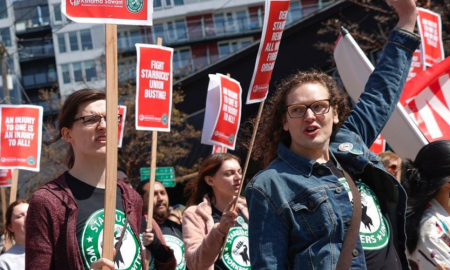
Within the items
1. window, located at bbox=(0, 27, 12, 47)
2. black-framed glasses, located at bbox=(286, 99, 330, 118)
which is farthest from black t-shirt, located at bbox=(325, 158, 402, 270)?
window, located at bbox=(0, 27, 12, 47)

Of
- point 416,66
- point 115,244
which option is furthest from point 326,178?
point 416,66

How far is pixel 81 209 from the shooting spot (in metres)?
3.87

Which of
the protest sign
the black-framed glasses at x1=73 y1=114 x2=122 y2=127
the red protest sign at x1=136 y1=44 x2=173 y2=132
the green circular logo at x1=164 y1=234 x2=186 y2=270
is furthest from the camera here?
the red protest sign at x1=136 y1=44 x2=173 y2=132

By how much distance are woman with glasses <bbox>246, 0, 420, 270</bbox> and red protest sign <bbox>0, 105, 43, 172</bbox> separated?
6.40 metres

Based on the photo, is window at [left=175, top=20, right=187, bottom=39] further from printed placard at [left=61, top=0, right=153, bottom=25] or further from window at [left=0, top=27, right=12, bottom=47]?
printed placard at [left=61, top=0, right=153, bottom=25]

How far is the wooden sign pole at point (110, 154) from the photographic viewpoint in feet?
11.1

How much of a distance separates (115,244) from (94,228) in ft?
0.44

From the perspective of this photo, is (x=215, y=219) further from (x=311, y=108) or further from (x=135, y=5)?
(x=311, y=108)

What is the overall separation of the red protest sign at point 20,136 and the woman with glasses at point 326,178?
6402 mm

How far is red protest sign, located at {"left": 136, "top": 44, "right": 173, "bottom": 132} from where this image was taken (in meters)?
7.63

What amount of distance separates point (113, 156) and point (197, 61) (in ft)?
192

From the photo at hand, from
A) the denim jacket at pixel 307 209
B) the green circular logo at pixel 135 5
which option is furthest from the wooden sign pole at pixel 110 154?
the denim jacket at pixel 307 209

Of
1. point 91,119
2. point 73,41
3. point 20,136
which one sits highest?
point 91,119

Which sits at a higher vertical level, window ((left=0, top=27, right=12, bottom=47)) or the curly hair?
the curly hair
